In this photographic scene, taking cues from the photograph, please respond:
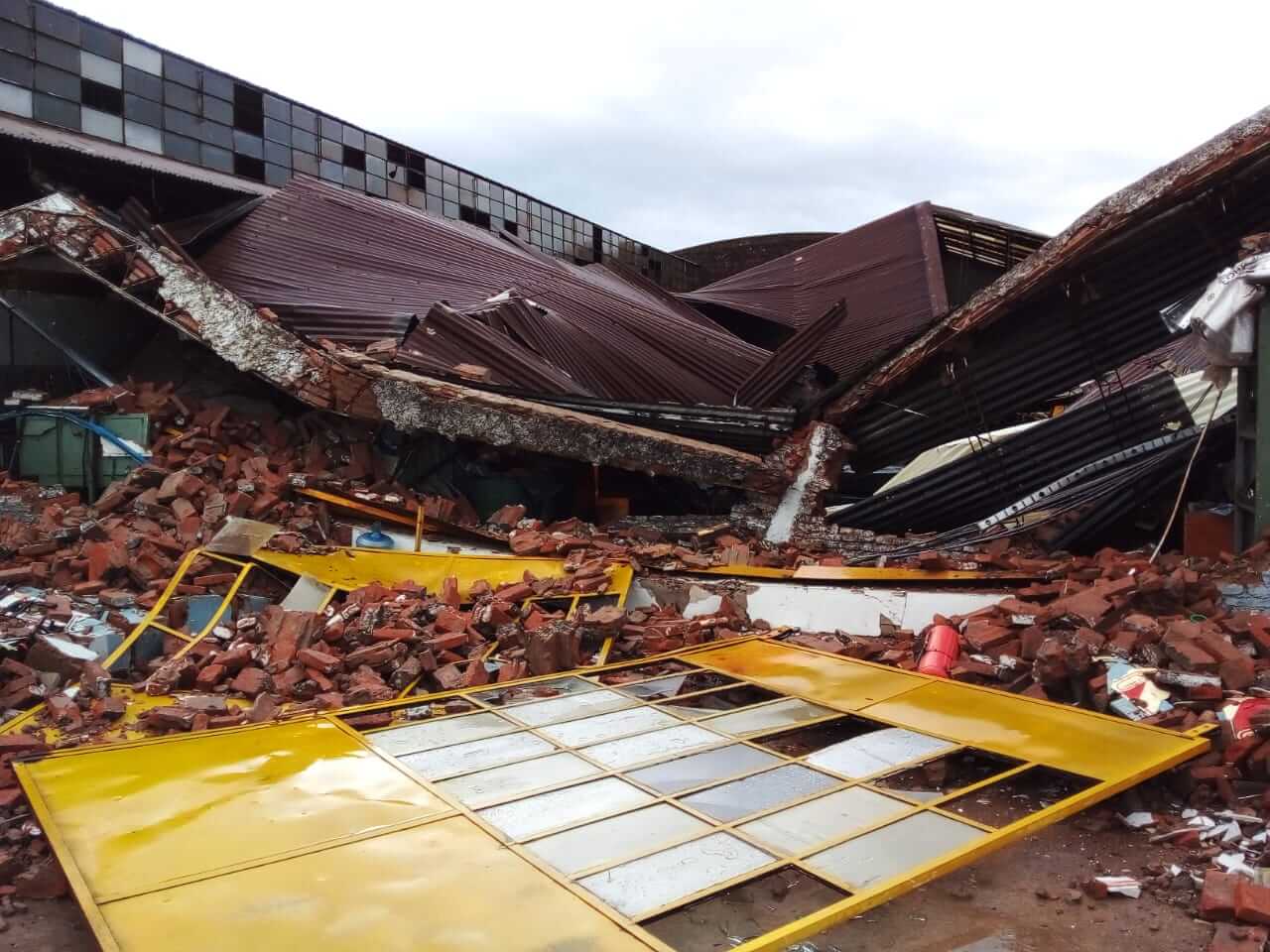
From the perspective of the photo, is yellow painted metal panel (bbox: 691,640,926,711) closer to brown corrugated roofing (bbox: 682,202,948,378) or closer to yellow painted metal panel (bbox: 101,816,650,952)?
yellow painted metal panel (bbox: 101,816,650,952)

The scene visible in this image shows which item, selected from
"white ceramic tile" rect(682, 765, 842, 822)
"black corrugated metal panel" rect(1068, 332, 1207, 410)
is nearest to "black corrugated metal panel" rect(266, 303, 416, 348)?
"white ceramic tile" rect(682, 765, 842, 822)

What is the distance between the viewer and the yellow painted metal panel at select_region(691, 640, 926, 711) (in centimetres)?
432

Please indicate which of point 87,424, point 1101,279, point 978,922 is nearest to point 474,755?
point 978,922

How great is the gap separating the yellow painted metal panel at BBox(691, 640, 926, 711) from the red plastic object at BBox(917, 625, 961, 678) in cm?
20

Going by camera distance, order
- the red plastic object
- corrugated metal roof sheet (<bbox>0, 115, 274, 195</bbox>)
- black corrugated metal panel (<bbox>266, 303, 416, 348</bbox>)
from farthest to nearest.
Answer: corrugated metal roof sheet (<bbox>0, 115, 274, 195</bbox>)
black corrugated metal panel (<bbox>266, 303, 416, 348</bbox>)
the red plastic object

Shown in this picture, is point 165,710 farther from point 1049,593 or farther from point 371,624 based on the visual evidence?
point 1049,593

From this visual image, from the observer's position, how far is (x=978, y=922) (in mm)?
2828

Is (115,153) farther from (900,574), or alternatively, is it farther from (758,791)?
(758,791)

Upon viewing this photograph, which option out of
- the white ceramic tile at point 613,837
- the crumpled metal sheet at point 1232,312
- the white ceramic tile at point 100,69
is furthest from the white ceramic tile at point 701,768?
the white ceramic tile at point 100,69

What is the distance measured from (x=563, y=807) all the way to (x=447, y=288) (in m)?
7.37

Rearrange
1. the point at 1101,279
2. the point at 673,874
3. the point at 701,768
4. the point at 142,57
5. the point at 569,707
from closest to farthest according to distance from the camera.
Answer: the point at 673,874, the point at 701,768, the point at 569,707, the point at 1101,279, the point at 142,57

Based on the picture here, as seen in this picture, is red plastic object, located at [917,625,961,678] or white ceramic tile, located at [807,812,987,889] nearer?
white ceramic tile, located at [807,812,987,889]

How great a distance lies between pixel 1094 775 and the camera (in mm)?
3334

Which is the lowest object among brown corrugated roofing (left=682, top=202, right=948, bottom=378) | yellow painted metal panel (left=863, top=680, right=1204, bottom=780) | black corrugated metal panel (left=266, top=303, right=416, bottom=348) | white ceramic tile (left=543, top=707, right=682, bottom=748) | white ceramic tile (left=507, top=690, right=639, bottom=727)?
white ceramic tile (left=543, top=707, right=682, bottom=748)
